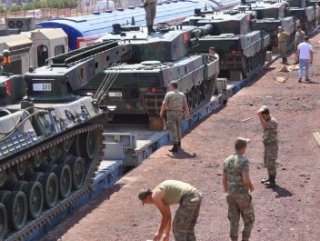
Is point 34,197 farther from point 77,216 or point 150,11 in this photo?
point 150,11

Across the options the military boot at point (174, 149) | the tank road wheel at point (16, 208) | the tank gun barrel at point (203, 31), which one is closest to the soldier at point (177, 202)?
the tank road wheel at point (16, 208)

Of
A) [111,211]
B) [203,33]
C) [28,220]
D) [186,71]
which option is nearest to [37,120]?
[28,220]

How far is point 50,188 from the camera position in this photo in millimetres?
10797

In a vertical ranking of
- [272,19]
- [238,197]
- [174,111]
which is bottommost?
[238,197]

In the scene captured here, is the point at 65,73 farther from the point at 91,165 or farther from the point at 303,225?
the point at 303,225

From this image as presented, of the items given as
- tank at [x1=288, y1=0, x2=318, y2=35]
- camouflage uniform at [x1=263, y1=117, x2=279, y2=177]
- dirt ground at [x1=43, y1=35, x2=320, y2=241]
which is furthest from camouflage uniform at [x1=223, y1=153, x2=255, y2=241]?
tank at [x1=288, y1=0, x2=318, y2=35]

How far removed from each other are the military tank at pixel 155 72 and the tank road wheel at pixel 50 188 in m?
4.48

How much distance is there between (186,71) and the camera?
17531 mm

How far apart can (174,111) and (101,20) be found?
527 inches

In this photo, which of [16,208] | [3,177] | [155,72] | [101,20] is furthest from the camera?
[101,20]

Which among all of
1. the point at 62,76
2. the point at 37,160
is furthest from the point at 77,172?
the point at 62,76

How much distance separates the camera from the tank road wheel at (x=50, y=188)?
34.7 feet

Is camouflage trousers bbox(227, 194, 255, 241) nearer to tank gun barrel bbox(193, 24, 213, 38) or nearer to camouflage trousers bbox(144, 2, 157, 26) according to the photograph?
camouflage trousers bbox(144, 2, 157, 26)

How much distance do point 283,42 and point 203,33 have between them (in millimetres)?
6247
